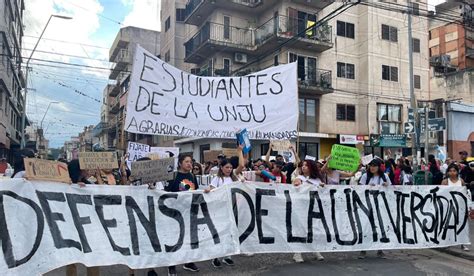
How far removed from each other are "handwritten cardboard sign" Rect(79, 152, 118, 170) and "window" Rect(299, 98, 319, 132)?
23.5m

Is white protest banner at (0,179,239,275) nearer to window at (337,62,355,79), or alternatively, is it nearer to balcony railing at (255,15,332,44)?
balcony railing at (255,15,332,44)

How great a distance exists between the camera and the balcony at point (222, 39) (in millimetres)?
29031

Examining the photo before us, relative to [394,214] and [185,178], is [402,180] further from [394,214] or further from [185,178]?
[185,178]

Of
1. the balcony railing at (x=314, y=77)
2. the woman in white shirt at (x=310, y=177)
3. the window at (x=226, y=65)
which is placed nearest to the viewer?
the woman in white shirt at (x=310, y=177)

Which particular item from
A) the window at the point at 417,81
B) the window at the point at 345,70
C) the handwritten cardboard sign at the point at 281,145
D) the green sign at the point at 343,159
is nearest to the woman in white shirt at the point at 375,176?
the green sign at the point at 343,159

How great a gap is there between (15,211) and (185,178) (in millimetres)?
2294

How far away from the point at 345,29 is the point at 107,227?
28.6 metres

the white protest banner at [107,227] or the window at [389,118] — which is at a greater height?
the window at [389,118]

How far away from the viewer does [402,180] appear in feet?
40.3

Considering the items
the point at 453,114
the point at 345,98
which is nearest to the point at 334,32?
the point at 345,98

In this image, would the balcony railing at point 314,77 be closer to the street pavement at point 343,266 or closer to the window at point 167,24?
the window at point 167,24

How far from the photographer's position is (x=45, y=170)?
4.76m

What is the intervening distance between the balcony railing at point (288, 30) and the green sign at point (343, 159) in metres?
21.3

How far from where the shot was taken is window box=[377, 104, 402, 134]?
3053 cm
